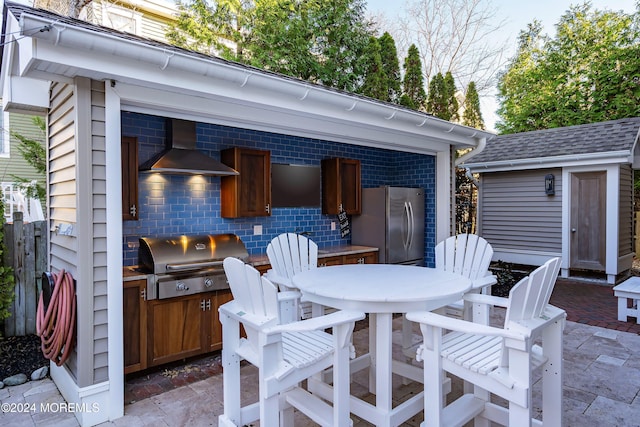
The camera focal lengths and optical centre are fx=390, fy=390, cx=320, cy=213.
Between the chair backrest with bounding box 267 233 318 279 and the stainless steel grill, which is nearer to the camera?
the stainless steel grill

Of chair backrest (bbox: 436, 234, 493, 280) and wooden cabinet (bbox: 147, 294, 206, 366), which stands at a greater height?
chair backrest (bbox: 436, 234, 493, 280)

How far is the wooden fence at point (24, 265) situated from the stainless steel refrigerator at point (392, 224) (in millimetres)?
3729

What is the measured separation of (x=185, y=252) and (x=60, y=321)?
3.57 ft

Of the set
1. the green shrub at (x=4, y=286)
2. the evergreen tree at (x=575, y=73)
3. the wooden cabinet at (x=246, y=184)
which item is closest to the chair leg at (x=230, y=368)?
the wooden cabinet at (x=246, y=184)

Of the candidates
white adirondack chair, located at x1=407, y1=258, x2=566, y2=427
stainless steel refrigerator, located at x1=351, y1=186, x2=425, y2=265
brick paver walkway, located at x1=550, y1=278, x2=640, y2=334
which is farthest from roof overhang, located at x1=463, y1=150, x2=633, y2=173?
white adirondack chair, located at x1=407, y1=258, x2=566, y2=427

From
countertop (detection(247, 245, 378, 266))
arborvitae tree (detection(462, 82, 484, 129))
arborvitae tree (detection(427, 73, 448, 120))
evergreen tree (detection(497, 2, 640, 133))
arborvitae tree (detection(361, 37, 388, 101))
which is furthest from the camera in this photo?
arborvitae tree (detection(462, 82, 484, 129))

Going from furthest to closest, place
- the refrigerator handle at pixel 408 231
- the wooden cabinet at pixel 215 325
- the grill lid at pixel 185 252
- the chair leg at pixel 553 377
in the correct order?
1. the refrigerator handle at pixel 408 231
2. the wooden cabinet at pixel 215 325
3. the grill lid at pixel 185 252
4. the chair leg at pixel 553 377

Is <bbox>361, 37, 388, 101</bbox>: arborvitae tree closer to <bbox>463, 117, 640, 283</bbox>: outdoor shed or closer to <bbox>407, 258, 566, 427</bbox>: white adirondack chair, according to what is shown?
<bbox>463, 117, 640, 283</bbox>: outdoor shed

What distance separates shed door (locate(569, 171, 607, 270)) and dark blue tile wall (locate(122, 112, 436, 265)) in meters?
3.12

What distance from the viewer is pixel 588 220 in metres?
Answer: 6.74

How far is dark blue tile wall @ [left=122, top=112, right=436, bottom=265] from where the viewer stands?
3729 millimetres

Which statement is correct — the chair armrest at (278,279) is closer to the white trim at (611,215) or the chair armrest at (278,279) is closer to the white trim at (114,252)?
the white trim at (114,252)

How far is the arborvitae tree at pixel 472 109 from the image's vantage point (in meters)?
12.3

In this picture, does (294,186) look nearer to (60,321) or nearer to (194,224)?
(194,224)
